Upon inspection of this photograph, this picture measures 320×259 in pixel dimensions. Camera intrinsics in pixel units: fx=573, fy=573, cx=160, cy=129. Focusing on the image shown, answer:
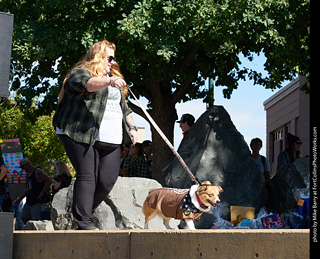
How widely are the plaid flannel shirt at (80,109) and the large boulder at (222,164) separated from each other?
6267 mm

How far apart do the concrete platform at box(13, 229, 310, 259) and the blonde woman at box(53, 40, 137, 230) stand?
40 cm

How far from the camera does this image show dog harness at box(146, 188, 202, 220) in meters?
5.51

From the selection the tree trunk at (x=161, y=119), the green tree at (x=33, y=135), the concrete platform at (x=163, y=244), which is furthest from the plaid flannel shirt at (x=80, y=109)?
Answer: the green tree at (x=33, y=135)

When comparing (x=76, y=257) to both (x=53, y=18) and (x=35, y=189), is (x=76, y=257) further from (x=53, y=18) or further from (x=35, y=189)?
(x=53, y=18)

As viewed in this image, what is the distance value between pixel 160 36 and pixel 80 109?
7.57 m

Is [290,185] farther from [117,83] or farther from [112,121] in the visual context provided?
[117,83]

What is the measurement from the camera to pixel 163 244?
3326mm

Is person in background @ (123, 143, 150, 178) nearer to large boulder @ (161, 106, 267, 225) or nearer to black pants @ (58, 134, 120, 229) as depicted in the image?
large boulder @ (161, 106, 267, 225)

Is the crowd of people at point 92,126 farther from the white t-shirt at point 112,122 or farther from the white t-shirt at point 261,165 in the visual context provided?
the white t-shirt at point 261,165

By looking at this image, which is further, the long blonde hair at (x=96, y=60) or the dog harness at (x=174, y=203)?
the dog harness at (x=174, y=203)

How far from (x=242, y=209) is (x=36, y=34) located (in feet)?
18.7

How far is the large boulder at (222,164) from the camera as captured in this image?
1079 centimetres

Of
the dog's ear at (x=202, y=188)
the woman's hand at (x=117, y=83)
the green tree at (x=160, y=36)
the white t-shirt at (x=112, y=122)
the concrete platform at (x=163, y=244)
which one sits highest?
the green tree at (x=160, y=36)

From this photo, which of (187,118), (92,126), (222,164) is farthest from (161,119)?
(92,126)
